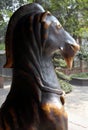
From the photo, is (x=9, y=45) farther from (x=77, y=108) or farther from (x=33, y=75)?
(x=77, y=108)

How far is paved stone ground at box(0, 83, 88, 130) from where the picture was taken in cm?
479

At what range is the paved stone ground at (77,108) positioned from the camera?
4794 millimetres

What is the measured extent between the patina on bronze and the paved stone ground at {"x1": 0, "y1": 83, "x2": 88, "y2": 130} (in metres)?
3.51

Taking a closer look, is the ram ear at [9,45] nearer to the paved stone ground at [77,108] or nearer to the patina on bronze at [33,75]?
the patina on bronze at [33,75]

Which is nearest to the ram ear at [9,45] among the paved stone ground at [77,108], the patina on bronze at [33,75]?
the patina on bronze at [33,75]

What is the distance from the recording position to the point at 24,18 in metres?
1.24

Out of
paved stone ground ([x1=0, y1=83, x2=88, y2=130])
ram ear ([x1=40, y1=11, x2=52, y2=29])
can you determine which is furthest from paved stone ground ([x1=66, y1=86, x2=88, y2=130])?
ram ear ([x1=40, y1=11, x2=52, y2=29])

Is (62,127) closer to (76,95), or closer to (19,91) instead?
(19,91)

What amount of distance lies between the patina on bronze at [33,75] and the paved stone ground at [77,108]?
138 inches

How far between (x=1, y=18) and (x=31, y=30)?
656cm

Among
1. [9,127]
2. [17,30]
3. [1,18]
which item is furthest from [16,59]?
[1,18]

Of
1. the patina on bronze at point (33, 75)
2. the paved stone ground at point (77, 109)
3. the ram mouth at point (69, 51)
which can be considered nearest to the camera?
the patina on bronze at point (33, 75)

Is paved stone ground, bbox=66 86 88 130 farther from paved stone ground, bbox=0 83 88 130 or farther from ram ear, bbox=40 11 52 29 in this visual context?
ram ear, bbox=40 11 52 29

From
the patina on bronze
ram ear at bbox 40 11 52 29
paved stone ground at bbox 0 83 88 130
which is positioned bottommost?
paved stone ground at bbox 0 83 88 130
